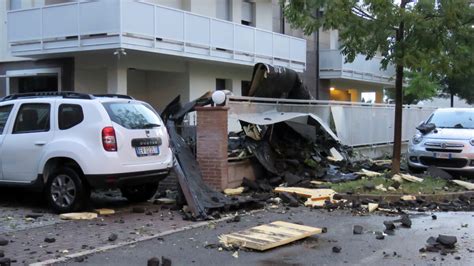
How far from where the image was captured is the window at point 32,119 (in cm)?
941

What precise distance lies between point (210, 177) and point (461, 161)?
5684 millimetres

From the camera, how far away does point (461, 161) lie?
12.7 metres

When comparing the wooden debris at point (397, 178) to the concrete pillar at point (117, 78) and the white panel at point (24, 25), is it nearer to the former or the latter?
the concrete pillar at point (117, 78)

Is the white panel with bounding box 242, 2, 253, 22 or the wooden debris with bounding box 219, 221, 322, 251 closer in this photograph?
the wooden debris with bounding box 219, 221, 322, 251

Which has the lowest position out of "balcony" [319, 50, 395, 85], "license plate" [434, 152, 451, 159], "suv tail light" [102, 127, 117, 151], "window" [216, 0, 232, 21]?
"license plate" [434, 152, 451, 159]

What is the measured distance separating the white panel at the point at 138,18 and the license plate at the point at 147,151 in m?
8.15

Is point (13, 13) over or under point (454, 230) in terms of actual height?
over

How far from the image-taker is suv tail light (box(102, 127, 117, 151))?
877cm

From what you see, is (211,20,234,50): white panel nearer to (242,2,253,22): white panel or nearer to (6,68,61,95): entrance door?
(242,2,253,22): white panel

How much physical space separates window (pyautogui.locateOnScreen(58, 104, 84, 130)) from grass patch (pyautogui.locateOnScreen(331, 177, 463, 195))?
16.1ft

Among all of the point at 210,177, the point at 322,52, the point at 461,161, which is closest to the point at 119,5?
the point at 210,177

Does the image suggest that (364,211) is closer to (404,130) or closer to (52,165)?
(52,165)

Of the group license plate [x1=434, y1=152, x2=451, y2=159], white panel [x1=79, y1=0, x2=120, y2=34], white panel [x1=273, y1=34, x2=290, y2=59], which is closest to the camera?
license plate [x1=434, y1=152, x2=451, y2=159]

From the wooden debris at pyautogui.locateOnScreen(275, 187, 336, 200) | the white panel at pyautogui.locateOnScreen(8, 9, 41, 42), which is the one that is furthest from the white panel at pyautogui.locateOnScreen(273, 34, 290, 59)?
the wooden debris at pyautogui.locateOnScreen(275, 187, 336, 200)
